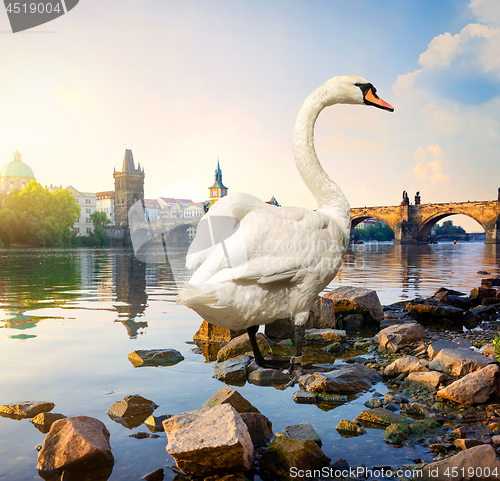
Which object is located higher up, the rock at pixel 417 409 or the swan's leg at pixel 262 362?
the swan's leg at pixel 262 362

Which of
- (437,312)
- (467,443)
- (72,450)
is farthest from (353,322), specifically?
(72,450)

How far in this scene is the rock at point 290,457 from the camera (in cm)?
268

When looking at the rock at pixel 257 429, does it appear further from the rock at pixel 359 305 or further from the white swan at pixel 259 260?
the rock at pixel 359 305

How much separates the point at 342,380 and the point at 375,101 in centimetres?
299

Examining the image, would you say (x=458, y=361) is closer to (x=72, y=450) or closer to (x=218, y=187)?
(x=72, y=450)

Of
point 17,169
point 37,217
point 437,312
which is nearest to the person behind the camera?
point 437,312

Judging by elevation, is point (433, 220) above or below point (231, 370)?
above

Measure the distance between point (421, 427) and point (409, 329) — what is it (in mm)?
2862

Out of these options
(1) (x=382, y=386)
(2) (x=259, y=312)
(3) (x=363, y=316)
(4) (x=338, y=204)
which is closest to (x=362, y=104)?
(4) (x=338, y=204)

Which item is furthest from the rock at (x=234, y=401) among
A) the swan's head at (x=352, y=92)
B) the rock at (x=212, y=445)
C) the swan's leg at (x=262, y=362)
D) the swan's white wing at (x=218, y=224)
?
the swan's head at (x=352, y=92)

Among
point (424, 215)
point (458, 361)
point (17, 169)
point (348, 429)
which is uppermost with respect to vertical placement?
point (17, 169)

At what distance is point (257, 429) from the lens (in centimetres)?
313

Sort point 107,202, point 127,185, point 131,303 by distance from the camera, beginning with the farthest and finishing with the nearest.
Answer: point 107,202
point 127,185
point 131,303

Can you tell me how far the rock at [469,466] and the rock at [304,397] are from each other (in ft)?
4.77
